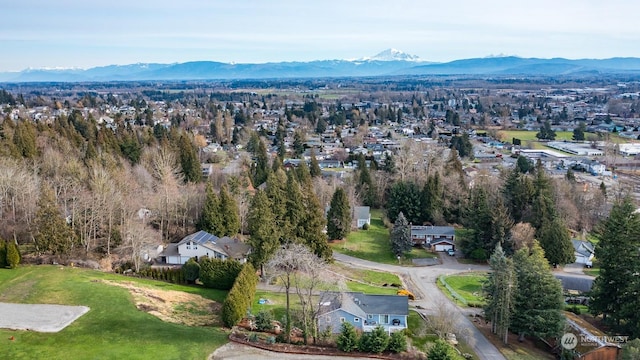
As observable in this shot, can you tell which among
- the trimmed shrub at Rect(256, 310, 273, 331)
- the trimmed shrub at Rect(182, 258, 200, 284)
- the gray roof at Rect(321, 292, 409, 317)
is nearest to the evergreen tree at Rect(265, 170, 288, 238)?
the trimmed shrub at Rect(182, 258, 200, 284)

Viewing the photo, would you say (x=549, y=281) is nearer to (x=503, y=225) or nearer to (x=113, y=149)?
(x=503, y=225)

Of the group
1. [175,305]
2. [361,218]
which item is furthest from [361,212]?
[175,305]

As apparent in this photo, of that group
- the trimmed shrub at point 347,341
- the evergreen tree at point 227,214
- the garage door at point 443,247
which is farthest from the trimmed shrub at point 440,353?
the garage door at point 443,247

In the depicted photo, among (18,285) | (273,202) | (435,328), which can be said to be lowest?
(435,328)

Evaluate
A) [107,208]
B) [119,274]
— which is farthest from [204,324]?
[107,208]

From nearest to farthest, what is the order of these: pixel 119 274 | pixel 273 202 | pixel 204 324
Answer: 1. pixel 204 324
2. pixel 119 274
3. pixel 273 202

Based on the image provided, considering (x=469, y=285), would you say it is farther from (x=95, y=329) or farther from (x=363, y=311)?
(x=95, y=329)
